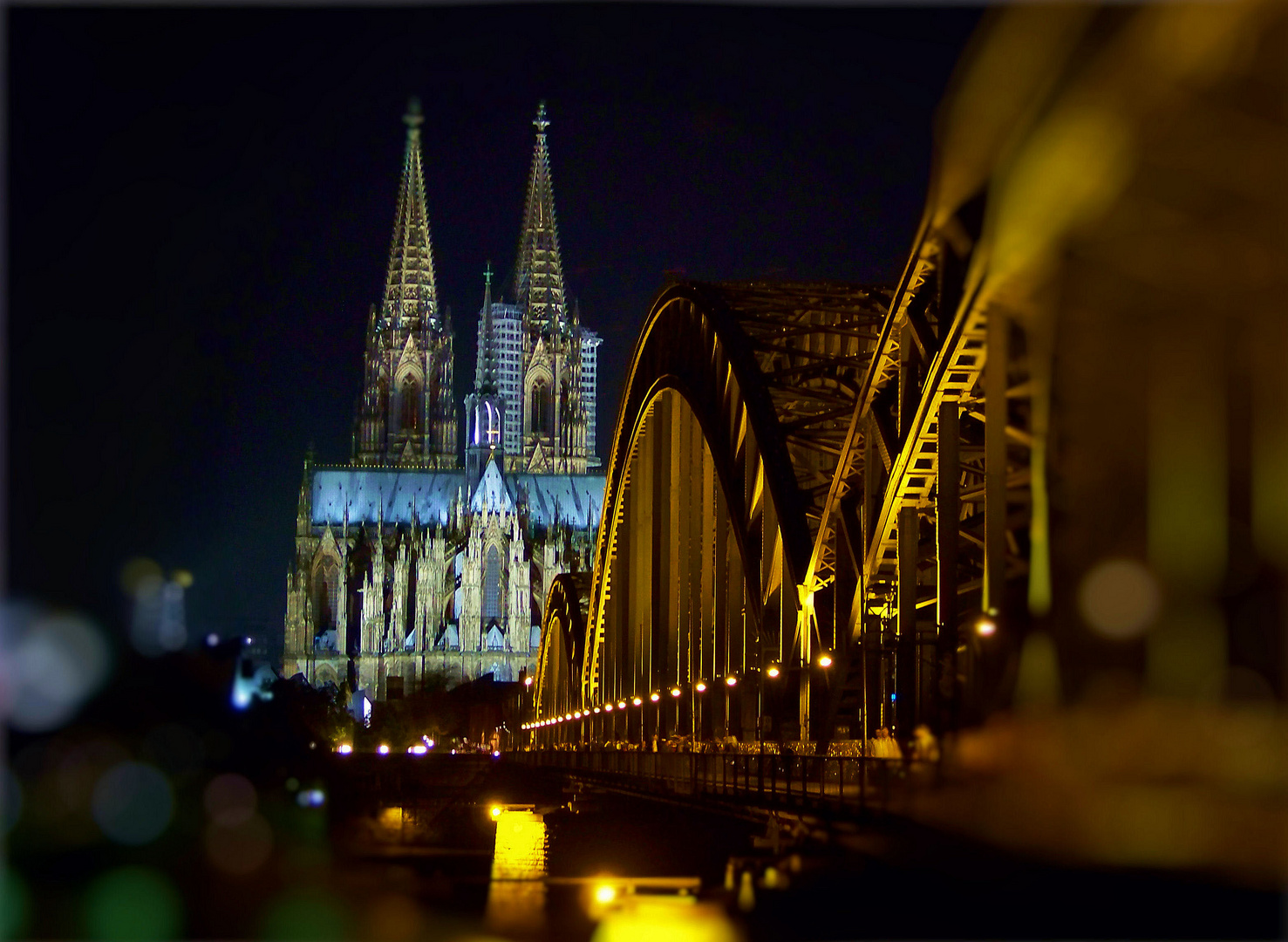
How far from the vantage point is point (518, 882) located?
2116 cm

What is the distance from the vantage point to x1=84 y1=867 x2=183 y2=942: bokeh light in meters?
Answer: 14.9

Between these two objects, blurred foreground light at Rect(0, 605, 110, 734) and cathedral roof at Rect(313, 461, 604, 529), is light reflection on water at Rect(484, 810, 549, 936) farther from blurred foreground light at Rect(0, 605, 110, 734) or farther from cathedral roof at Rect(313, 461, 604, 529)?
cathedral roof at Rect(313, 461, 604, 529)

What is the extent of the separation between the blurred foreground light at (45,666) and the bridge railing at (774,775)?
845 cm

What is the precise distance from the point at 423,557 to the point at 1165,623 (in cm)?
13957

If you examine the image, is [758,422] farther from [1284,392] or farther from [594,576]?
[594,576]

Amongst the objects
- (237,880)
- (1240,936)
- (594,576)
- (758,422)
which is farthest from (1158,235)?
(594,576)

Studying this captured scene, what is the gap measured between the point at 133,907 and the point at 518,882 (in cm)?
582

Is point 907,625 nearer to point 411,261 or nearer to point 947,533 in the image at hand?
point 947,533

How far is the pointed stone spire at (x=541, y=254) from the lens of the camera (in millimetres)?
189875

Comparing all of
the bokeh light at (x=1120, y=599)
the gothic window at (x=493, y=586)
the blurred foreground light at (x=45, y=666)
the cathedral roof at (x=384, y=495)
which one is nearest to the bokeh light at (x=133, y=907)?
the blurred foreground light at (x=45, y=666)

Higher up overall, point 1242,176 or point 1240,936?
point 1242,176

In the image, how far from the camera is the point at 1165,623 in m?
15.8

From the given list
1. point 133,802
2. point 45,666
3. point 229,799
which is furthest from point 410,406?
point 45,666

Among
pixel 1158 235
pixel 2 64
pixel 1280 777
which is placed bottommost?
pixel 1280 777
